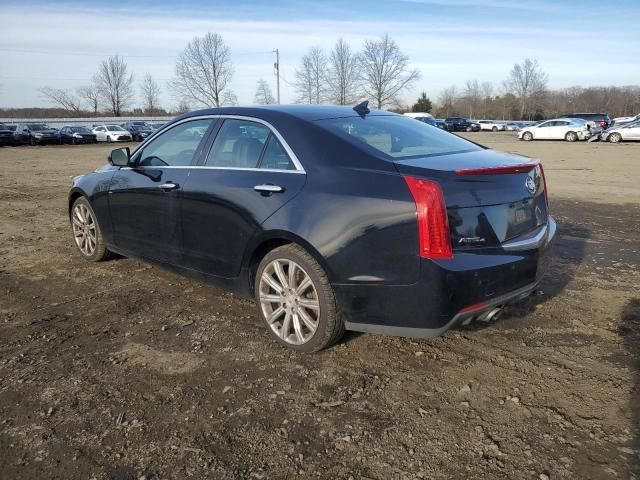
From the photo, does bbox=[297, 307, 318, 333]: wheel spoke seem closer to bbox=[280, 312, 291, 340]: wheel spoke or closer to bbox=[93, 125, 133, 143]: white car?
bbox=[280, 312, 291, 340]: wheel spoke

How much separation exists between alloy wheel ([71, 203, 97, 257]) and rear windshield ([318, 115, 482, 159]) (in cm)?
317

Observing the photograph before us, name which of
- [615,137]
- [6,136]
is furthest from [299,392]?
[6,136]

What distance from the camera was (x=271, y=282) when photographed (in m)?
3.56

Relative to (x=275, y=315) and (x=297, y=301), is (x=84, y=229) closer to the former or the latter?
(x=275, y=315)

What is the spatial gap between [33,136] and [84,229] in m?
39.5

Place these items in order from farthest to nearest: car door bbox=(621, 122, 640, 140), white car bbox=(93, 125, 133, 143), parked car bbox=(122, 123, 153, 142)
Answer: parked car bbox=(122, 123, 153, 142)
white car bbox=(93, 125, 133, 143)
car door bbox=(621, 122, 640, 140)

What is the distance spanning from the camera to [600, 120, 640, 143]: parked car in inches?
1188

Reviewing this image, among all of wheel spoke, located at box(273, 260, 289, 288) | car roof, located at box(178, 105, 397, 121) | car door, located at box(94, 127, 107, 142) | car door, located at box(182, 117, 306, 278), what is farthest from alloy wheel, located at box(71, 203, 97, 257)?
car door, located at box(94, 127, 107, 142)

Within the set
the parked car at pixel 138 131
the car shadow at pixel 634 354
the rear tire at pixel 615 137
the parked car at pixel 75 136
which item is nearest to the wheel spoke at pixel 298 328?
the car shadow at pixel 634 354

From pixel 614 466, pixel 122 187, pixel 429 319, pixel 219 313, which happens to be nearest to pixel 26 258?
pixel 122 187

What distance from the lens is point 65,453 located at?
2.49 m

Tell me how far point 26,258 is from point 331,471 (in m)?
5.00

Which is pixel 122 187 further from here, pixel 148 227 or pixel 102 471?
pixel 102 471

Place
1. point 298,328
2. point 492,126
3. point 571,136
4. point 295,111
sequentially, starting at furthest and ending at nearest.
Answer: point 492,126 → point 571,136 → point 295,111 → point 298,328
